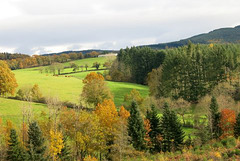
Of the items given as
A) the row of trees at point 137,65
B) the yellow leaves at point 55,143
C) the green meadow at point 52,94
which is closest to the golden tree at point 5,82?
the green meadow at point 52,94

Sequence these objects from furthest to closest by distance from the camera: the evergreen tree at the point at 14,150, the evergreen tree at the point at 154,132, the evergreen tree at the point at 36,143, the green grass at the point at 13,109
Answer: the green grass at the point at 13,109
the evergreen tree at the point at 154,132
the evergreen tree at the point at 14,150
the evergreen tree at the point at 36,143

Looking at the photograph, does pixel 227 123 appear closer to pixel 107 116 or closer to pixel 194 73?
pixel 107 116

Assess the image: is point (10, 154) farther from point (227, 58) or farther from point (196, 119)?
point (227, 58)

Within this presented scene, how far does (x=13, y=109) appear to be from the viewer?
2221 inches

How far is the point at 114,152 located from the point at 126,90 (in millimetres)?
53107

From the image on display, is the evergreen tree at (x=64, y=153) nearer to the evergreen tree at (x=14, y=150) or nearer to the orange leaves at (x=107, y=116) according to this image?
the evergreen tree at (x=14, y=150)

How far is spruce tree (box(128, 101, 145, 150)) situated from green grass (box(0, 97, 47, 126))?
22497mm

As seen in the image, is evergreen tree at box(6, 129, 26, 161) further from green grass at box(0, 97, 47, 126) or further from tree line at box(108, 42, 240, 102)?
tree line at box(108, 42, 240, 102)

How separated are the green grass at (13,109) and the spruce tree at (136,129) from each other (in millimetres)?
22497

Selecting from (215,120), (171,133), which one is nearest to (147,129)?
(171,133)

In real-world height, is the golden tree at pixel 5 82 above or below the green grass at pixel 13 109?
above

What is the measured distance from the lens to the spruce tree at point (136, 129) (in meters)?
38.8

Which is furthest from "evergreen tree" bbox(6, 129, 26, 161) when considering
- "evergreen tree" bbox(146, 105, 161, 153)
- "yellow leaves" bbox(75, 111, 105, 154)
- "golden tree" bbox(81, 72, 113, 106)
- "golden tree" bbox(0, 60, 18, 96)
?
"golden tree" bbox(0, 60, 18, 96)

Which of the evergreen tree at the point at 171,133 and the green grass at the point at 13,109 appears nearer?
the evergreen tree at the point at 171,133
